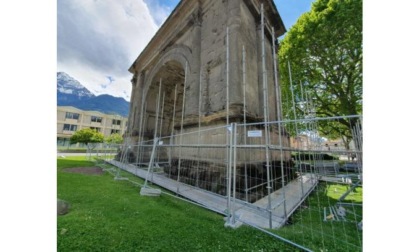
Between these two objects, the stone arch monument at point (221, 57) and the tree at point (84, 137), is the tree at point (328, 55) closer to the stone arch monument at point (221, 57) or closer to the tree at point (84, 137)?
the stone arch monument at point (221, 57)

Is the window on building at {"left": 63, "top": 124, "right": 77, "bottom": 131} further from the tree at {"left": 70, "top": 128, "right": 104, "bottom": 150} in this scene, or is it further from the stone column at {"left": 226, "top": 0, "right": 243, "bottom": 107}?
the stone column at {"left": 226, "top": 0, "right": 243, "bottom": 107}

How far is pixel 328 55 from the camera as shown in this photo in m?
10.9

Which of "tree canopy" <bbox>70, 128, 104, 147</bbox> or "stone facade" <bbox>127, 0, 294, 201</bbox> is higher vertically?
"stone facade" <bbox>127, 0, 294, 201</bbox>

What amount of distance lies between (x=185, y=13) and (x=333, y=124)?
1553 cm

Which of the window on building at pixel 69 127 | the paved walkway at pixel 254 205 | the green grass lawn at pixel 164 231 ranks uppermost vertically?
the window on building at pixel 69 127

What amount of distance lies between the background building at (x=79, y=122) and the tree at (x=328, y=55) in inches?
1388

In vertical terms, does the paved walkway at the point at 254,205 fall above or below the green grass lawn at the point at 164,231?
below

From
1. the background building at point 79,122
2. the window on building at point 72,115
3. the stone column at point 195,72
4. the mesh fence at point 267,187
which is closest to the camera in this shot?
the mesh fence at point 267,187

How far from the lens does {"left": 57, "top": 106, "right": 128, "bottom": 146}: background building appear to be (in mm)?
40269

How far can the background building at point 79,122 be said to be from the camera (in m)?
40.3

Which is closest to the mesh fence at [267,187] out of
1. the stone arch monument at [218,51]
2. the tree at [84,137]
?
the stone arch monument at [218,51]

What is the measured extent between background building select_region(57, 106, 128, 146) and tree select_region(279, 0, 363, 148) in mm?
35246

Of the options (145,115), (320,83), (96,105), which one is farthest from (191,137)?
(96,105)

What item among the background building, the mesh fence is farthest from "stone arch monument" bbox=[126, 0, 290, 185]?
the background building
